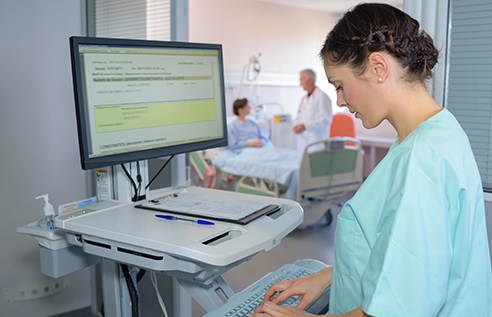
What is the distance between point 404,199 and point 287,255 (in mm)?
2973

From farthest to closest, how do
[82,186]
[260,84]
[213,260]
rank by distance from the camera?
[260,84], [82,186], [213,260]

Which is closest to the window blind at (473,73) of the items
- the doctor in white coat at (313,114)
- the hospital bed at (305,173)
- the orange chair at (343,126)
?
the hospital bed at (305,173)

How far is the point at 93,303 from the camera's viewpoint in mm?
2502

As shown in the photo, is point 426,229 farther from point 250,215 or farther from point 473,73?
point 473,73

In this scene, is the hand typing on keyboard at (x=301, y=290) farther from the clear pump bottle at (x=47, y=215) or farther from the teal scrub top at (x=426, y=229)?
the clear pump bottle at (x=47, y=215)

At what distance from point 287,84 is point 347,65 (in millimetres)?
6087

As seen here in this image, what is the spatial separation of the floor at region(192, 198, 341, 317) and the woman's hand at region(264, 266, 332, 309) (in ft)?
5.50

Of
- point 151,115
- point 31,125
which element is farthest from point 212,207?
point 31,125

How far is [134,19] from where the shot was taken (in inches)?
91.1

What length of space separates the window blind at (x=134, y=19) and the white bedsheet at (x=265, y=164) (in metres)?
2.29

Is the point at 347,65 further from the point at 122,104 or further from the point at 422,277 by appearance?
the point at 122,104

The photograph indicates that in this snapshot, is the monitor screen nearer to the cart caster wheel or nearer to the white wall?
the white wall

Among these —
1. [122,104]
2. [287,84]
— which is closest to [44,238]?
[122,104]

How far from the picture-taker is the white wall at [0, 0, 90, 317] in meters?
2.12
